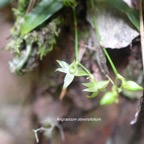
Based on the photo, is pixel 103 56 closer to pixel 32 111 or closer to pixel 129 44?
pixel 129 44

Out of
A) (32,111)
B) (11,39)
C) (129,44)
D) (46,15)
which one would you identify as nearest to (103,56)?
(129,44)

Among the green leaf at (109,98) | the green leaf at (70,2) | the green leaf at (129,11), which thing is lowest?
the green leaf at (109,98)

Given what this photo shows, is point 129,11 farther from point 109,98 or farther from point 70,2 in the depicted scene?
point 109,98

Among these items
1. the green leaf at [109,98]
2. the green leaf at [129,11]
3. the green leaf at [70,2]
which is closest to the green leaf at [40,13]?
the green leaf at [70,2]

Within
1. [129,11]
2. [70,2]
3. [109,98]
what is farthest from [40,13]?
[109,98]

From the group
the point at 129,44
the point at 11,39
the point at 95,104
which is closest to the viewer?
the point at 129,44

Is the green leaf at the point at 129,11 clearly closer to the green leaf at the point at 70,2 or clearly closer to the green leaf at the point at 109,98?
the green leaf at the point at 70,2

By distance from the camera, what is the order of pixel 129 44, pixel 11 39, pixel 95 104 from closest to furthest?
pixel 129 44 → pixel 11 39 → pixel 95 104

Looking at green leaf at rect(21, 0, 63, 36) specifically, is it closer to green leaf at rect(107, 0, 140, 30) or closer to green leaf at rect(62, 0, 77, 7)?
green leaf at rect(62, 0, 77, 7)
